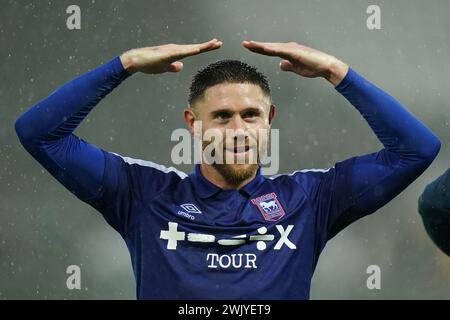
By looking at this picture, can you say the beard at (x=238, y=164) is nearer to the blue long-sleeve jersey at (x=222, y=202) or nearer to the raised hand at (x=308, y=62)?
the blue long-sleeve jersey at (x=222, y=202)

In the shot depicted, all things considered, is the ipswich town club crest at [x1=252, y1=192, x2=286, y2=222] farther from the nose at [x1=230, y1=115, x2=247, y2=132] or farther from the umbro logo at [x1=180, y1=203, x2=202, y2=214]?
the nose at [x1=230, y1=115, x2=247, y2=132]

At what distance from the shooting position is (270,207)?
3752 mm

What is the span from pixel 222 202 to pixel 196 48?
72 cm

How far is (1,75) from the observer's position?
11125 mm

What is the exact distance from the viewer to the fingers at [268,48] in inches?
134

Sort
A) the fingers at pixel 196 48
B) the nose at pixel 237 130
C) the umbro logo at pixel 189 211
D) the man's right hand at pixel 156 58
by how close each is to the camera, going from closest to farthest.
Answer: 1. the fingers at pixel 196 48
2. the man's right hand at pixel 156 58
3. the nose at pixel 237 130
4. the umbro logo at pixel 189 211

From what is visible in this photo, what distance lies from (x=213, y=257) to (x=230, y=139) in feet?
1.57

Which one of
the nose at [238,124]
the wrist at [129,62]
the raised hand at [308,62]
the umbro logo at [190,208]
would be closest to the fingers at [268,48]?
the raised hand at [308,62]

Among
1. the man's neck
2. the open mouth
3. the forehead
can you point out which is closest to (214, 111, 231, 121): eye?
the forehead

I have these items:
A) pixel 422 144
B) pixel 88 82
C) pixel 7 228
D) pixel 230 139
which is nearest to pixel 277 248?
pixel 230 139

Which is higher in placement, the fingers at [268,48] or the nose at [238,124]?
the fingers at [268,48]

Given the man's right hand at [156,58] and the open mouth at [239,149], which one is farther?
the open mouth at [239,149]

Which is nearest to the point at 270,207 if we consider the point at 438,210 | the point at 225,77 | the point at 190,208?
the point at 190,208

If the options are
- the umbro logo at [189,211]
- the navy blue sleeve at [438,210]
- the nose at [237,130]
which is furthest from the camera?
the umbro logo at [189,211]
